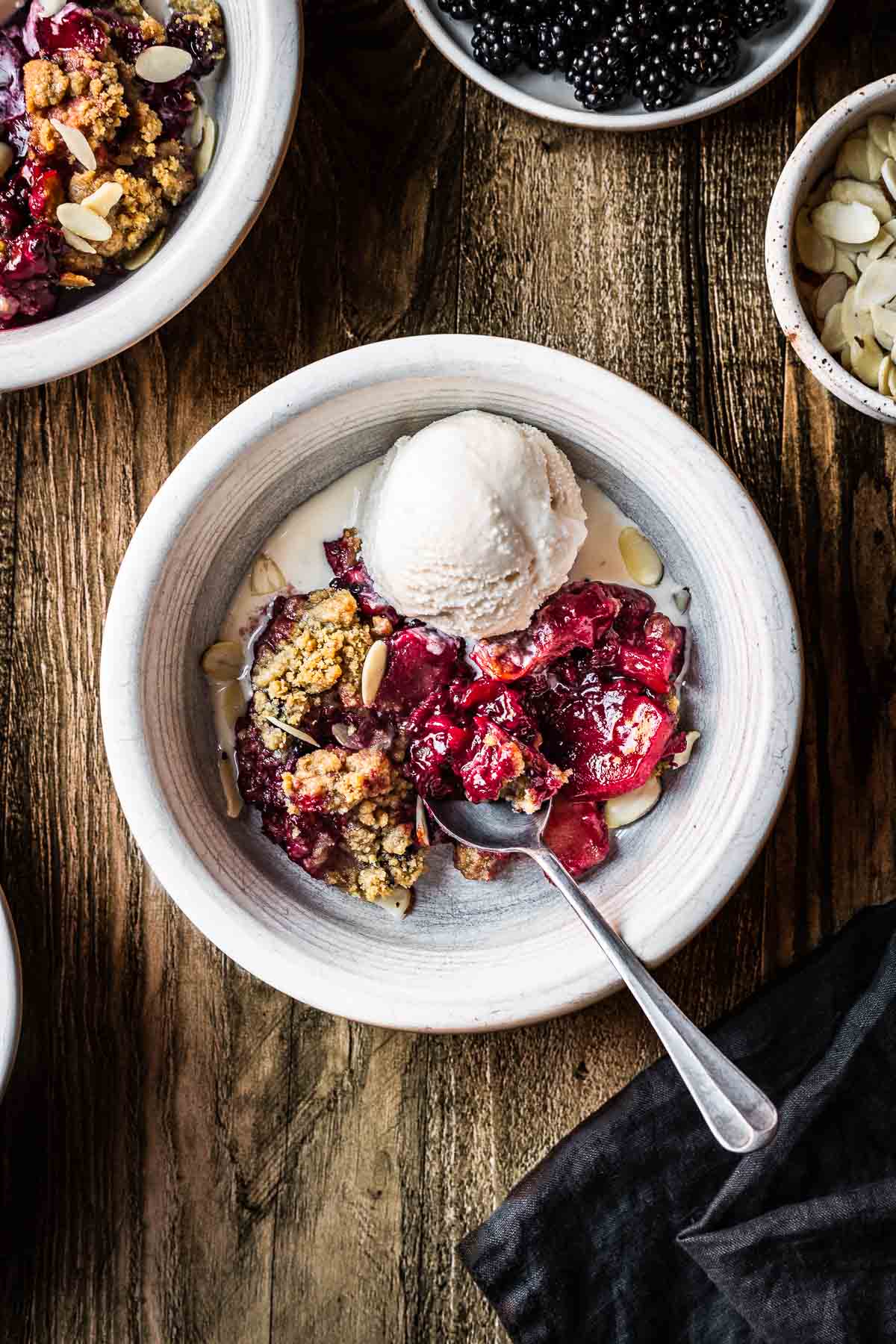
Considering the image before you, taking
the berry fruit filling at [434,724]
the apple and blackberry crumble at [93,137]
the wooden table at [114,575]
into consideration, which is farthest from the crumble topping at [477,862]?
the apple and blackberry crumble at [93,137]

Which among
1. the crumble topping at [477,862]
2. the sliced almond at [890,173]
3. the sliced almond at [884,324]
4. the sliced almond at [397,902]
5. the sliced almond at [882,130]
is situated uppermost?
the sliced almond at [882,130]

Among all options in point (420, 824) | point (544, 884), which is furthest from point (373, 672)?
point (544, 884)

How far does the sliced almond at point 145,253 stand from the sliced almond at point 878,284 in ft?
2.73

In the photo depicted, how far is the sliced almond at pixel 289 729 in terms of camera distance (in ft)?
4.11

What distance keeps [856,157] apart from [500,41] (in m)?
0.45

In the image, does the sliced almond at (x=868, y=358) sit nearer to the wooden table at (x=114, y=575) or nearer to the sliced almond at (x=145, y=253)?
the wooden table at (x=114, y=575)

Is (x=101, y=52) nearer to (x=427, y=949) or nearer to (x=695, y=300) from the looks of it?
(x=695, y=300)

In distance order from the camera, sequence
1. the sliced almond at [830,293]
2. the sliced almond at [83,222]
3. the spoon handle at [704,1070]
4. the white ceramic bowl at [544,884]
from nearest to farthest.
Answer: the spoon handle at [704,1070]
the white ceramic bowl at [544,884]
the sliced almond at [83,222]
the sliced almond at [830,293]

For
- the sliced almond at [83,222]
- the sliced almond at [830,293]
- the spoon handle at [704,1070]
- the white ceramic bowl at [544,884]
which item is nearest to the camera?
the spoon handle at [704,1070]

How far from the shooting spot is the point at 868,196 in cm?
136

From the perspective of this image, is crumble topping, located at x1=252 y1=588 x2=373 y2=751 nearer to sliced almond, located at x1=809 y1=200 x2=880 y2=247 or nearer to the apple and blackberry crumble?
the apple and blackberry crumble

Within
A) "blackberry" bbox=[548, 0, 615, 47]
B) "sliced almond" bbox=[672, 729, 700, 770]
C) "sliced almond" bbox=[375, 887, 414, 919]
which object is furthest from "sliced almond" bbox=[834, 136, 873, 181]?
"sliced almond" bbox=[375, 887, 414, 919]

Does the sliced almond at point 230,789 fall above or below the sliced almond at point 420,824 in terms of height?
below

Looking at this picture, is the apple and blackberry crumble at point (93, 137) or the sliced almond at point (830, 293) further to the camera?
the sliced almond at point (830, 293)
